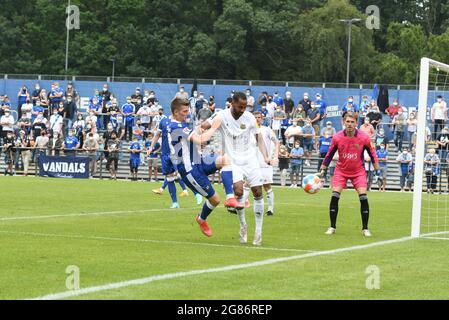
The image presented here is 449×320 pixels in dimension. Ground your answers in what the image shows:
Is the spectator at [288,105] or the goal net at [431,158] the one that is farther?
the spectator at [288,105]

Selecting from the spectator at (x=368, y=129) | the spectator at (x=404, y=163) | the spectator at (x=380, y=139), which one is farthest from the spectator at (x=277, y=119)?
the spectator at (x=404, y=163)

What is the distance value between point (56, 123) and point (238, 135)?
2878 centimetres

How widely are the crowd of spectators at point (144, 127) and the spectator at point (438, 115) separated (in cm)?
421

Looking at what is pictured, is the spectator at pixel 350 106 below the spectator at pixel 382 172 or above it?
above

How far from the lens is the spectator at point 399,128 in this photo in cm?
3969

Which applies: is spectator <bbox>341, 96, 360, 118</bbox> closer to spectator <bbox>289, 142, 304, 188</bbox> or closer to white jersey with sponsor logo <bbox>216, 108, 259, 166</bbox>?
spectator <bbox>289, 142, 304, 188</bbox>

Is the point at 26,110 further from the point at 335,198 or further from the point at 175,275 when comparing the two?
the point at 175,275

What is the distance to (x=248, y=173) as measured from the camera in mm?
14430

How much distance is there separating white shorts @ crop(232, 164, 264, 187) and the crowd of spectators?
73.5ft

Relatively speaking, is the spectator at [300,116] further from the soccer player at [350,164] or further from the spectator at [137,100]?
the soccer player at [350,164]

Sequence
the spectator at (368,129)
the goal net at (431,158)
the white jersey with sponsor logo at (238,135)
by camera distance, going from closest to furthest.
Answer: the white jersey with sponsor logo at (238,135)
the goal net at (431,158)
the spectator at (368,129)

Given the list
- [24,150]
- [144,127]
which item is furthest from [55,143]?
Result: [144,127]

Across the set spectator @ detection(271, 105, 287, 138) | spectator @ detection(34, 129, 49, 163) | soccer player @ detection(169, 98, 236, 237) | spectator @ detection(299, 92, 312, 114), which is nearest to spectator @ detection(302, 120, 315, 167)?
spectator @ detection(271, 105, 287, 138)
